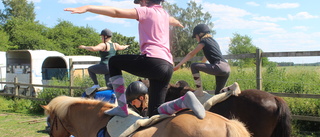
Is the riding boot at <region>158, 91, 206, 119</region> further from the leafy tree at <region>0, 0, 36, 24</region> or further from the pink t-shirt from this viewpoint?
the leafy tree at <region>0, 0, 36, 24</region>

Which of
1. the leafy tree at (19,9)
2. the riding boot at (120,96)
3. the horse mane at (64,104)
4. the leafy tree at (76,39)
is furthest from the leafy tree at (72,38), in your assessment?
the riding boot at (120,96)

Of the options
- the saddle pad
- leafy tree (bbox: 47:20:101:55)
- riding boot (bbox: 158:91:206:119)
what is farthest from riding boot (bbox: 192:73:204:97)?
leafy tree (bbox: 47:20:101:55)

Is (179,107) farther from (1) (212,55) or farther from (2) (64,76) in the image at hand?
(2) (64,76)

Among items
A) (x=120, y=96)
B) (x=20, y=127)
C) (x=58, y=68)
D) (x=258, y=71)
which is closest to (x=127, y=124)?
(x=120, y=96)

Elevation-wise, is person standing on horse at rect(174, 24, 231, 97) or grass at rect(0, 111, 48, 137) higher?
person standing on horse at rect(174, 24, 231, 97)

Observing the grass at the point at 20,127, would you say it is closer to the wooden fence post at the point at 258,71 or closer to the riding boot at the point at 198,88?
the riding boot at the point at 198,88

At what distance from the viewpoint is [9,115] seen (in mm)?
11117

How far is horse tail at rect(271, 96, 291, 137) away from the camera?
392 cm

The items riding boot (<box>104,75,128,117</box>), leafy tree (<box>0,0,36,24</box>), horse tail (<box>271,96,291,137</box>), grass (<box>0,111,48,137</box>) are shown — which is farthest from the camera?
leafy tree (<box>0,0,36,24</box>)

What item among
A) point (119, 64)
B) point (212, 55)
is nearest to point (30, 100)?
point (212, 55)

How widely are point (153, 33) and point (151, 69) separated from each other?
35cm

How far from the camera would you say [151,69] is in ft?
7.80

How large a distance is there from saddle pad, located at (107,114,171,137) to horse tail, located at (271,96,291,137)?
245cm

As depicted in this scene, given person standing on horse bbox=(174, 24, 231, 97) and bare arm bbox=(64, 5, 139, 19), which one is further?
person standing on horse bbox=(174, 24, 231, 97)
